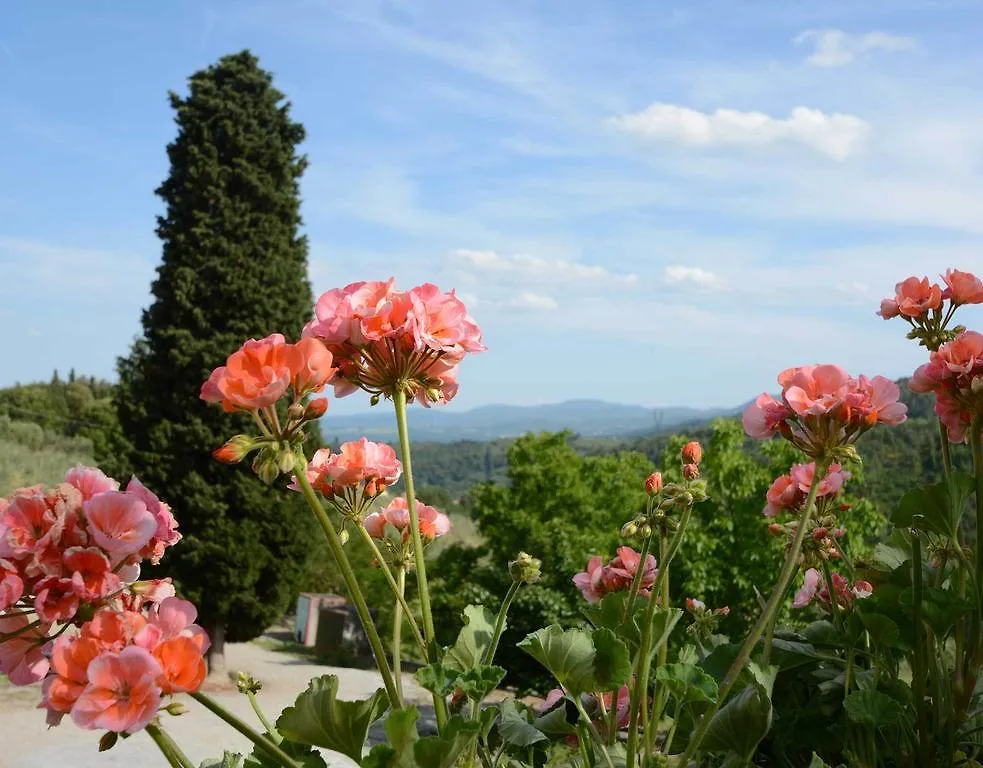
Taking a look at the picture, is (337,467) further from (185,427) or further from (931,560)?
(185,427)

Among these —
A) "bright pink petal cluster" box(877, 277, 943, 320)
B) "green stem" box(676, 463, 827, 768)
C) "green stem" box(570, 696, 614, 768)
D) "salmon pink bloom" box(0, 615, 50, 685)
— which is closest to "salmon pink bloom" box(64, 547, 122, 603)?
"salmon pink bloom" box(0, 615, 50, 685)

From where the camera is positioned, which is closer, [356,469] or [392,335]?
[392,335]

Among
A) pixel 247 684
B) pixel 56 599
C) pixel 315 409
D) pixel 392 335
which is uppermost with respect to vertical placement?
pixel 392 335

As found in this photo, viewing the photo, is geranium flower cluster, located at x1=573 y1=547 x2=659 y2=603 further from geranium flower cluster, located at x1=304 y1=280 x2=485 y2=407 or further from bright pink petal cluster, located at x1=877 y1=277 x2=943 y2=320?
bright pink petal cluster, located at x1=877 y1=277 x2=943 y2=320

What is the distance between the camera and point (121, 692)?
996 millimetres

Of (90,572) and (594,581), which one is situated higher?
(90,572)

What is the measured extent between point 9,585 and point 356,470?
519 millimetres

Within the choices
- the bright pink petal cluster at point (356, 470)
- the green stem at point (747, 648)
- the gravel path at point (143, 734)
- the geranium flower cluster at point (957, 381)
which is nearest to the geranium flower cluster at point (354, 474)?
the bright pink petal cluster at point (356, 470)

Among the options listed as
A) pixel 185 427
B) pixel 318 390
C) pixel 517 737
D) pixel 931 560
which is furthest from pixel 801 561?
pixel 185 427

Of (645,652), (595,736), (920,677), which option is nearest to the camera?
(645,652)

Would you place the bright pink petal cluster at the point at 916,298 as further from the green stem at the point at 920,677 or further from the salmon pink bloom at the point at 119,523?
the salmon pink bloom at the point at 119,523

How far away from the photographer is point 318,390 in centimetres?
114

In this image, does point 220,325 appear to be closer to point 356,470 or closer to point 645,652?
point 356,470

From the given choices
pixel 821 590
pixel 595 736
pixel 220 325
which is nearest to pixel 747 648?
pixel 595 736
